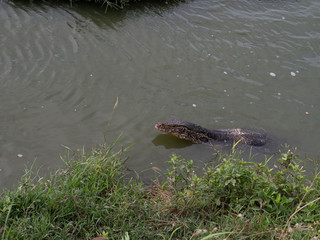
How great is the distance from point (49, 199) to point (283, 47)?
7.65 m

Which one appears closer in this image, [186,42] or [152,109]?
[152,109]

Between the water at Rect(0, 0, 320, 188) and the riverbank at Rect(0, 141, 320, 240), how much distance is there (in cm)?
121

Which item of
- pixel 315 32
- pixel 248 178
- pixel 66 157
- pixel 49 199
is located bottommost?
pixel 66 157

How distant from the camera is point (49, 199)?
4.69 metres

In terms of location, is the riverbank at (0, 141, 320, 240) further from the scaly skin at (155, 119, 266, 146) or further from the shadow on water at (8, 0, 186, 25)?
the shadow on water at (8, 0, 186, 25)

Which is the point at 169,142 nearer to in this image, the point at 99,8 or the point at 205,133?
the point at 205,133

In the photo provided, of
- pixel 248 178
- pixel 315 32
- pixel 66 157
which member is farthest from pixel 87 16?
pixel 248 178

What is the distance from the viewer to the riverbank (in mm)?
4453

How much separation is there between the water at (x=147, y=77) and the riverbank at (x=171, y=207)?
3.96 ft

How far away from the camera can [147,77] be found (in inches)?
334

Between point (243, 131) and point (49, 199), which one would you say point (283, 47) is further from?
point (49, 199)

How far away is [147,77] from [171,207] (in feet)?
13.5

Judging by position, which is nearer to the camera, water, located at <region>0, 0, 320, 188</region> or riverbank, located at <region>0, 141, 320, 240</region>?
riverbank, located at <region>0, 141, 320, 240</region>

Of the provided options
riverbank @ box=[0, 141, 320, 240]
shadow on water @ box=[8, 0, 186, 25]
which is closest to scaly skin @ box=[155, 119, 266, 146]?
riverbank @ box=[0, 141, 320, 240]
